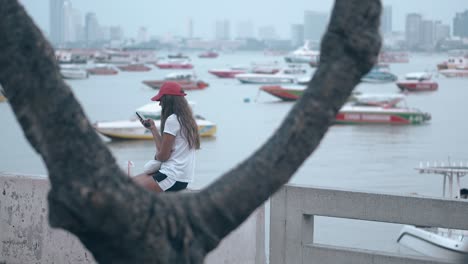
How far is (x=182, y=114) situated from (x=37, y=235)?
182 centimetres

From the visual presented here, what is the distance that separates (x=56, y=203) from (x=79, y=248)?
433cm

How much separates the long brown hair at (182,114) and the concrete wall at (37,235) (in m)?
0.92

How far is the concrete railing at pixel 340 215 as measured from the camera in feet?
23.5

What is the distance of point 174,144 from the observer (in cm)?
763

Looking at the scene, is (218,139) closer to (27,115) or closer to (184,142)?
(184,142)

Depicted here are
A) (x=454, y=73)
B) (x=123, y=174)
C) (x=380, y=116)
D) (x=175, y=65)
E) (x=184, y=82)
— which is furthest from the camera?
(x=175, y=65)

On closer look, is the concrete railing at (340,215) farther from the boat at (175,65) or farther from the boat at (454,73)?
the boat at (175,65)

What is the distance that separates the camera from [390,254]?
738cm

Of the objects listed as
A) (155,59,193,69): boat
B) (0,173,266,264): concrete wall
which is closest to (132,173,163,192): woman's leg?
(0,173,266,264): concrete wall

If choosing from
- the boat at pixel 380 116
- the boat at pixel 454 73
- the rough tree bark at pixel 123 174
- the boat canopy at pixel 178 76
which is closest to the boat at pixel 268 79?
the boat canopy at pixel 178 76

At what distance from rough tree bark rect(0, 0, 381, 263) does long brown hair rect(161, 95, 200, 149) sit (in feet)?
11.2

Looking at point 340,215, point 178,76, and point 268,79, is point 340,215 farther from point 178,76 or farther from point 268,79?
point 268,79

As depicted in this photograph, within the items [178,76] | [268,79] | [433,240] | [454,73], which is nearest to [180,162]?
[433,240]

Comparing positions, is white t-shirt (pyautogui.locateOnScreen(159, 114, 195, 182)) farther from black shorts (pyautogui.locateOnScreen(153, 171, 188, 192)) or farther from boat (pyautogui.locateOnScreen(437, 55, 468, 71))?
boat (pyautogui.locateOnScreen(437, 55, 468, 71))
